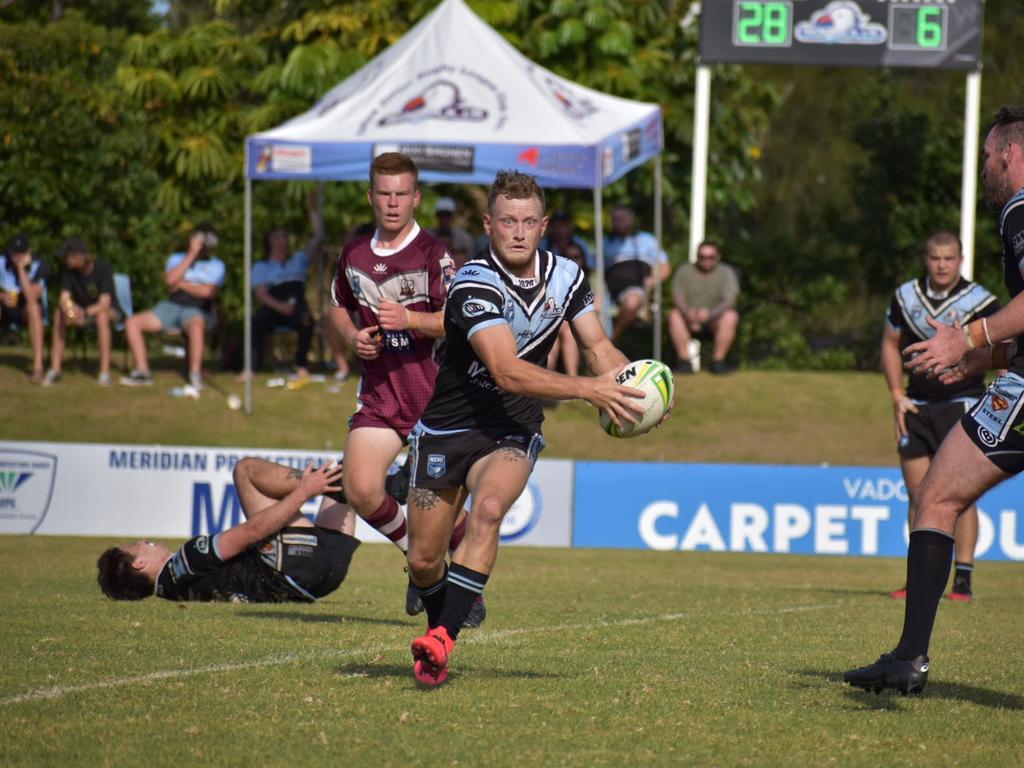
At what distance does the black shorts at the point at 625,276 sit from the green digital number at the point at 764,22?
11.2 feet

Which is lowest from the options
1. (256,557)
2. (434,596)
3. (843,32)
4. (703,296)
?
(256,557)

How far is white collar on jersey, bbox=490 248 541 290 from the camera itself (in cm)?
646

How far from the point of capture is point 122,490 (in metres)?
16.0

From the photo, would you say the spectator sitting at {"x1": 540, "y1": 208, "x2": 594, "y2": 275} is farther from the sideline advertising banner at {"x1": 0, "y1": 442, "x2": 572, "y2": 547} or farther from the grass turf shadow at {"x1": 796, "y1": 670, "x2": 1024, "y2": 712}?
the grass turf shadow at {"x1": 796, "y1": 670, "x2": 1024, "y2": 712}

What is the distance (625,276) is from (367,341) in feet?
39.1

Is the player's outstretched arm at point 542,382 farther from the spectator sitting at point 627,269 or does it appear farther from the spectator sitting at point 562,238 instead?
the spectator sitting at point 627,269

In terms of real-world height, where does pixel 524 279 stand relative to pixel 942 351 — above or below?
above

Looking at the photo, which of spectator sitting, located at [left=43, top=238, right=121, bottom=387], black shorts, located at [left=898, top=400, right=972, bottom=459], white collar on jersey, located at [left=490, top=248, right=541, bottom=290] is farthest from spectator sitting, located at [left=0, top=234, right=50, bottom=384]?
white collar on jersey, located at [left=490, top=248, right=541, bottom=290]

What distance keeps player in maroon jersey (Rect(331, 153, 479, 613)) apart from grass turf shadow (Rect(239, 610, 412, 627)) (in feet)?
1.53

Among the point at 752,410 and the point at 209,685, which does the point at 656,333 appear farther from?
the point at 209,685

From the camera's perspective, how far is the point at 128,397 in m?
19.4

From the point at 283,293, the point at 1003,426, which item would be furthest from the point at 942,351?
the point at 283,293

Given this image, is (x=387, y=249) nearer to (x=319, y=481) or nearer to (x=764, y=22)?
(x=319, y=481)

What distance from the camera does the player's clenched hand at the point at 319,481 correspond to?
8.46m
